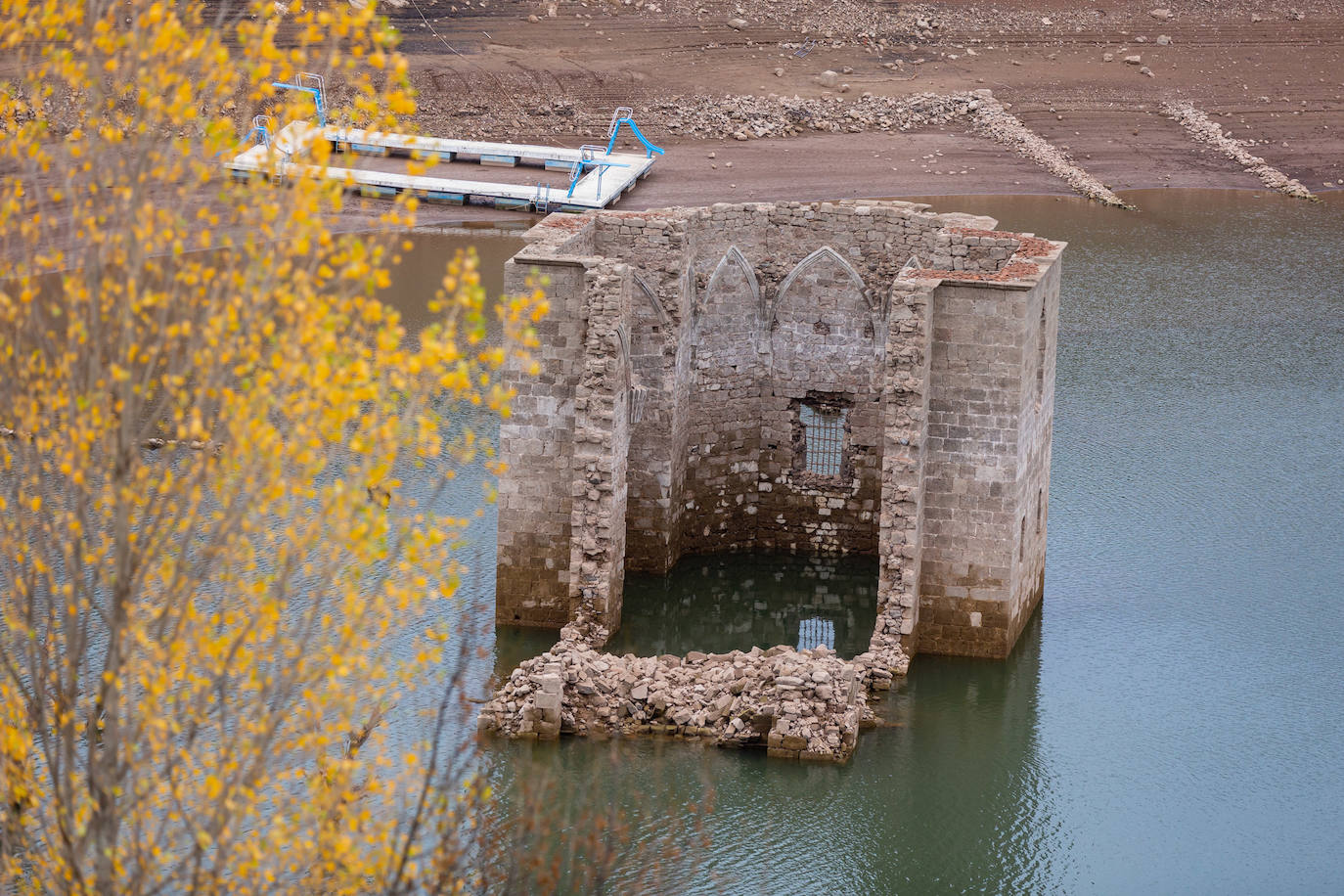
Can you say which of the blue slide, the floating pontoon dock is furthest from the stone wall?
the blue slide

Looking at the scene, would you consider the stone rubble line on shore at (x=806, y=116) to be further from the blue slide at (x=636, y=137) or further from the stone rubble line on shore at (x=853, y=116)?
the blue slide at (x=636, y=137)

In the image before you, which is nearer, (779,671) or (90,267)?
(90,267)

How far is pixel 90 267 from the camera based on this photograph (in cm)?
1211

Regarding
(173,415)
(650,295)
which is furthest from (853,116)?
(173,415)

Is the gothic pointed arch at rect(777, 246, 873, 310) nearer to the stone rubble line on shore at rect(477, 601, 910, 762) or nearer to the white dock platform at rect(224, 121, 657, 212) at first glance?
the stone rubble line on shore at rect(477, 601, 910, 762)

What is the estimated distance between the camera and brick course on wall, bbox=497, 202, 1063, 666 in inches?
912

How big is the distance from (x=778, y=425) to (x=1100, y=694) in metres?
6.12

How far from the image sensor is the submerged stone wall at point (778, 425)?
22.9 metres

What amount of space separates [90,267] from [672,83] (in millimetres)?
42852

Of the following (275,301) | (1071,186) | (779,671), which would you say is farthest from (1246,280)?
(275,301)

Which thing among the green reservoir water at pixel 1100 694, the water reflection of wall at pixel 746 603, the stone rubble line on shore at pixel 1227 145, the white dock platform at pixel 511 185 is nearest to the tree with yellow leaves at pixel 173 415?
the green reservoir water at pixel 1100 694

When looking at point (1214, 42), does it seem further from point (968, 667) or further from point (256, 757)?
point (256, 757)

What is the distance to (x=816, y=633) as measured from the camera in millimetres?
26016

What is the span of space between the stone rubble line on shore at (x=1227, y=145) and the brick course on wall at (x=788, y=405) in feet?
84.3
